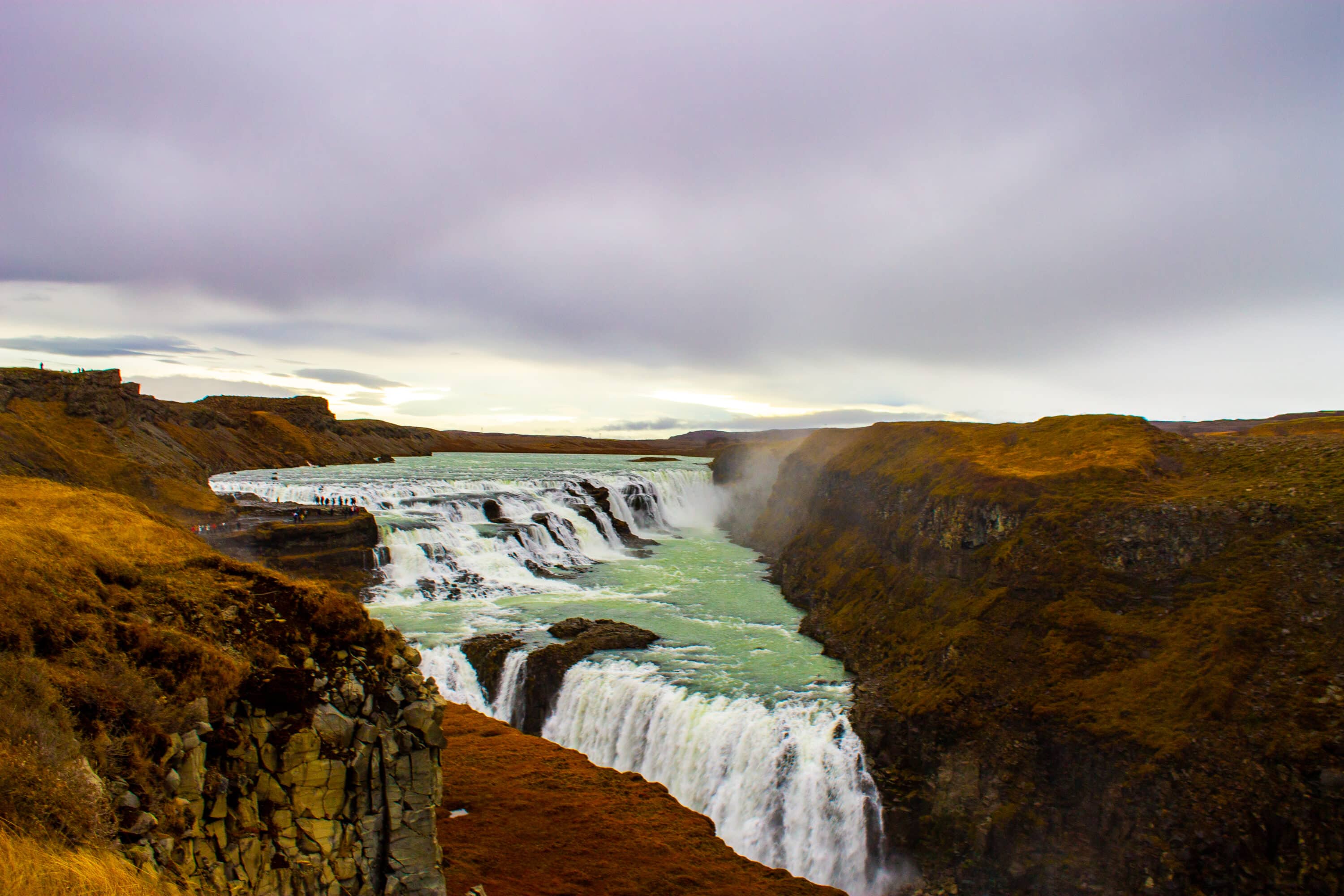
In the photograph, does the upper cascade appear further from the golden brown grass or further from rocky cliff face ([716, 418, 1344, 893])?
the golden brown grass

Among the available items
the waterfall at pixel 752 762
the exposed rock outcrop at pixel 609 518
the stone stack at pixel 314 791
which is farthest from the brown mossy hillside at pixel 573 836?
the exposed rock outcrop at pixel 609 518

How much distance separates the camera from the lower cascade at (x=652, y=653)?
16.9 metres

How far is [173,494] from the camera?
37906 millimetres

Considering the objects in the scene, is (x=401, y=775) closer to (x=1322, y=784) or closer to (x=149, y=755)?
(x=149, y=755)

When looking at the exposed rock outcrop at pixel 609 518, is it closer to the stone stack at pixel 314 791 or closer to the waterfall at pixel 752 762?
the waterfall at pixel 752 762

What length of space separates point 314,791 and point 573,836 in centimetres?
767

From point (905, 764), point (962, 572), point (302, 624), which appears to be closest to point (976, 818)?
point (905, 764)

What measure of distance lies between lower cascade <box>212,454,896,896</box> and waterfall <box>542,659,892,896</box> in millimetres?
36

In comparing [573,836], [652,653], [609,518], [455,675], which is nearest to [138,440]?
[609,518]

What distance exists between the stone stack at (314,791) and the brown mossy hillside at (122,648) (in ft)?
Answer: 0.63

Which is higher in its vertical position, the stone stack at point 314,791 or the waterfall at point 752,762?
the stone stack at point 314,791

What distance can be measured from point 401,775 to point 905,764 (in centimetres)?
1322

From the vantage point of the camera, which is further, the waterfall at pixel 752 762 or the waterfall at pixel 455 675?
the waterfall at pixel 455 675

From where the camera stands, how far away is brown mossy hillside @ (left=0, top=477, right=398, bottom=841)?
5.63m
